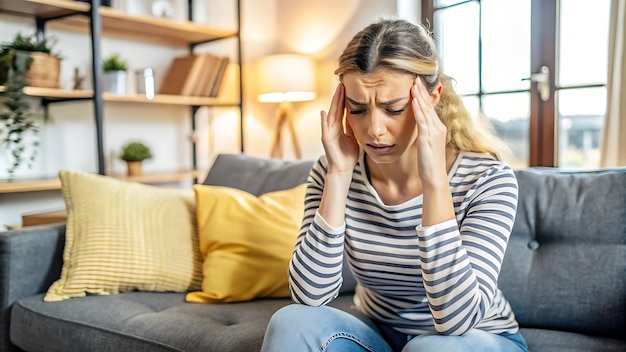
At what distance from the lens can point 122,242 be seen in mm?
1660

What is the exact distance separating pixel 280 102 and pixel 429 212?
7.87 ft

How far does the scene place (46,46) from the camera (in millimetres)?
2633

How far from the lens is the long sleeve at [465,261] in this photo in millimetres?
982

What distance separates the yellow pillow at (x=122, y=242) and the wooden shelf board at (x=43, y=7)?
1121 millimetres

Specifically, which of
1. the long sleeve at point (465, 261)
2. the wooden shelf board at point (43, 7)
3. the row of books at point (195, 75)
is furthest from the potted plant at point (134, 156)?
the long sleeve at point (465, 261)

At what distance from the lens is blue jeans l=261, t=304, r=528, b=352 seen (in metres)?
0.97

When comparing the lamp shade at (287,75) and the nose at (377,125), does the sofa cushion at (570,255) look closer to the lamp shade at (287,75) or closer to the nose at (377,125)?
the nose at (377,125)

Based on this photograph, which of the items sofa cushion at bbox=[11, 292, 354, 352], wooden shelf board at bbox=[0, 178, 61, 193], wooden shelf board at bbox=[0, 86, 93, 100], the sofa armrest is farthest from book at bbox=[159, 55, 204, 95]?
sofa cushion at bbox=[11, 292, 354, 352]

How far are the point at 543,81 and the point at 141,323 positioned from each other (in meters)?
1.99

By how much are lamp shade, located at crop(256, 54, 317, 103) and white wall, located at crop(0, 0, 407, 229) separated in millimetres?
138

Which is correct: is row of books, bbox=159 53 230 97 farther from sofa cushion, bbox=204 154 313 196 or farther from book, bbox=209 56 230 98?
sofa cushion, bbox=204 154 313 196

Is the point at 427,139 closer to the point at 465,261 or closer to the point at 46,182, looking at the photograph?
the point at 465,261

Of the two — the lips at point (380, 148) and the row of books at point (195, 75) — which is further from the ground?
the row of books at point (195, 75)

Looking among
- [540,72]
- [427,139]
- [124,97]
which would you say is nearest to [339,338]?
[427,139]
